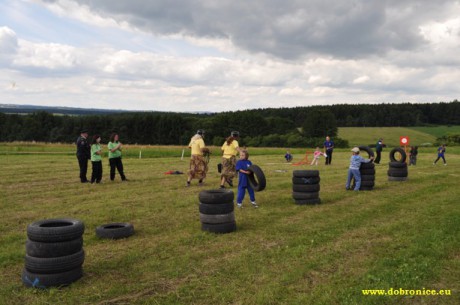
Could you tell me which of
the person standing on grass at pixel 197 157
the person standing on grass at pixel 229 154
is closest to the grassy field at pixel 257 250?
the person standing on grass at pixel 229 154

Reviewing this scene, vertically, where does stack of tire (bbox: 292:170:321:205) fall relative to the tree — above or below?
below

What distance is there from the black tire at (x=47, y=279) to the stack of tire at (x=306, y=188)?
7785 mm

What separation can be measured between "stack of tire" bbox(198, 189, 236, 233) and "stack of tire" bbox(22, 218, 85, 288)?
345 cm

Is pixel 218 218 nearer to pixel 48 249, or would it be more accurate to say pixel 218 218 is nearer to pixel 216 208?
pixel 216 208

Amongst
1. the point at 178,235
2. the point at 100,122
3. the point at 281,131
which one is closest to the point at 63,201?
the point at 178,235

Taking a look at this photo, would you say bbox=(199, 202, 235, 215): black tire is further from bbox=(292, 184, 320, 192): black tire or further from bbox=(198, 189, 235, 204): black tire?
bbox=(292, 184, 320, 192): black tire

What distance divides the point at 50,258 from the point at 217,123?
97.7m

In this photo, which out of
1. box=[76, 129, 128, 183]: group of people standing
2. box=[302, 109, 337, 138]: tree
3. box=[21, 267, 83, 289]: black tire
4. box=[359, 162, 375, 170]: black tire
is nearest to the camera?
box=[21, 267, 83, 289]: black tire

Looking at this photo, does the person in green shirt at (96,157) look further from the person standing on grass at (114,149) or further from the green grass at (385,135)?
the green grass at (385,135)

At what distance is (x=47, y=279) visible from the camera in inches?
249

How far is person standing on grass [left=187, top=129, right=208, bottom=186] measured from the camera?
52.0 ft

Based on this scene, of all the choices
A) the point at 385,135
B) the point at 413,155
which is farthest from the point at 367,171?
the point at 385,135

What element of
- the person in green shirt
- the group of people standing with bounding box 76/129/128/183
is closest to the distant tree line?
the group of people standing with bounding box 76/129/128/183

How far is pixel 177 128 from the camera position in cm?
10988
